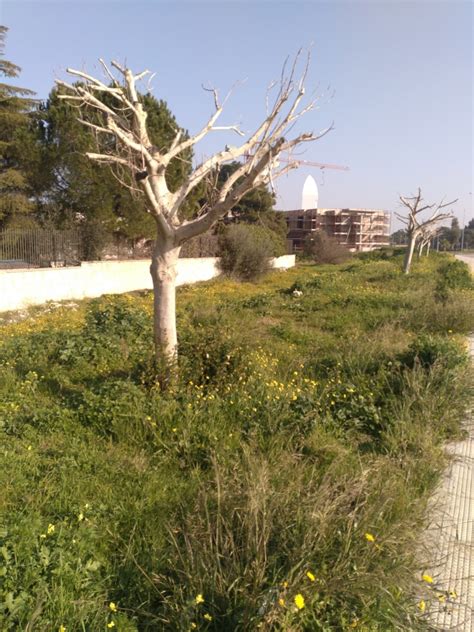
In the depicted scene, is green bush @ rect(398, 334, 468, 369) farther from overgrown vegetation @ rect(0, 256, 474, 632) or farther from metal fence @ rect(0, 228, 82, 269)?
metal fence @ rect(0, 228, 82, 269)

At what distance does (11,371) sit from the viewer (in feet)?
18.3

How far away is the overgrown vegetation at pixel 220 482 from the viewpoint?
2.10 m

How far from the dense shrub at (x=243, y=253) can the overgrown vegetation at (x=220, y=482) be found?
16.7 m

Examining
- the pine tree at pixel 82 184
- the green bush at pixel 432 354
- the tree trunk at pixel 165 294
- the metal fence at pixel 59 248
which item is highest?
the pine tree at pixel 82 184

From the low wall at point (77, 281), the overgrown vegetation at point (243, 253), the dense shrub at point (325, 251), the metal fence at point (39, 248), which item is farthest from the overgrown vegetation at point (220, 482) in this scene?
the dense shrub at point (325, 251)

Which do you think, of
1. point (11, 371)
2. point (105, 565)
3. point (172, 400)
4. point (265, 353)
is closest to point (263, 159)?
point (172, 400)

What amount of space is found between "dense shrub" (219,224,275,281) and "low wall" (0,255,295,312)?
174cm

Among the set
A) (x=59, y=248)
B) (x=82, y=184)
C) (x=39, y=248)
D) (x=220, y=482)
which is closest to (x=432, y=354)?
(x=220, y=482)

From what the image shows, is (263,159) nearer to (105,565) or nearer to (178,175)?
(105,565)

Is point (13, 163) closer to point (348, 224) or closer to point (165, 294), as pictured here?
point (165, 294)

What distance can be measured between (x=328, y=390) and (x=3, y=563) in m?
3.44

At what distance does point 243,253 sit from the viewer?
23.5 m

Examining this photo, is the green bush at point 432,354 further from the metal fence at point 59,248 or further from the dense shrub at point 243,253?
the dense shrub at point 243,253

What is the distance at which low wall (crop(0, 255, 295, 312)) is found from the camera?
13789mm
